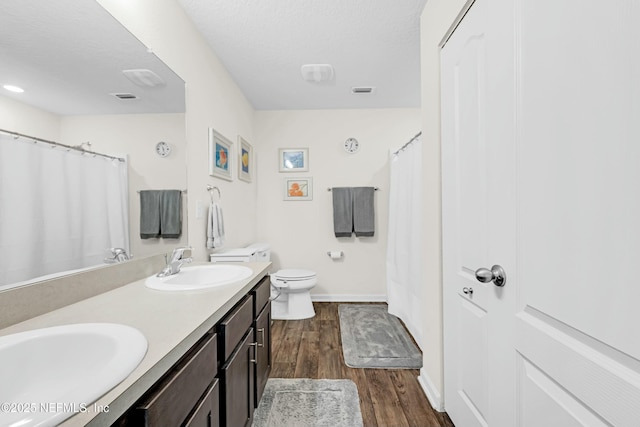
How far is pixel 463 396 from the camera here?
1.20 meters

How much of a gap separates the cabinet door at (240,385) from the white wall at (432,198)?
0.99 m

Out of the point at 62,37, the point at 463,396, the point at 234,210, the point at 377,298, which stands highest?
the point at 62,37

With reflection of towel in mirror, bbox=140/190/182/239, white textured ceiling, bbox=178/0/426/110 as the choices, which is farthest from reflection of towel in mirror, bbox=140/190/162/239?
white textured ceiling, bbox=178/0/426/110

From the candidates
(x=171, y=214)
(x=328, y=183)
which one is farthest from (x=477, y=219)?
(x=328, y=183)

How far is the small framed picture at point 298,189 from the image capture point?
10.7ft

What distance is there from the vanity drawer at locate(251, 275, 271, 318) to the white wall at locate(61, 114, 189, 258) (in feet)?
1.84

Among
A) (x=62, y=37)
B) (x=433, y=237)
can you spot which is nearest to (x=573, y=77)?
(x=433, y=237)

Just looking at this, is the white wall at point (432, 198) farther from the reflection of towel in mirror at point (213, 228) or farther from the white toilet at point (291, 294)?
the reflection of towel in mirror at point (213, 228)

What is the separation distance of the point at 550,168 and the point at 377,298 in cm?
279

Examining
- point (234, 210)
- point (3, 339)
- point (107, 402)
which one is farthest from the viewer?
point (234, 210)

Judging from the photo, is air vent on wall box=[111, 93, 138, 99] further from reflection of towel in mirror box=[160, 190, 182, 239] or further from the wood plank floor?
the wood plank floor

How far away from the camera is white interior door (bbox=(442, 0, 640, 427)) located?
20.4 inches

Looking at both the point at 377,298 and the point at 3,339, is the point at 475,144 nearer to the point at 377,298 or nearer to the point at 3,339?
the point at 3,339

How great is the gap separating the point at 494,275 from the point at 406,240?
5.18 feet
